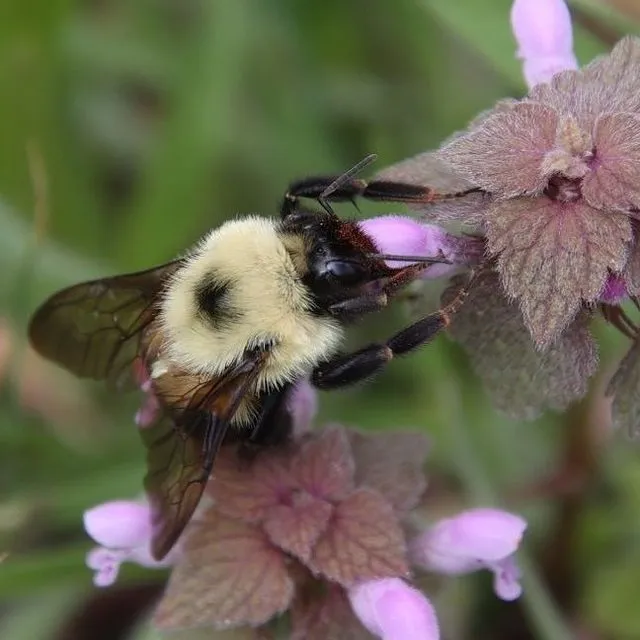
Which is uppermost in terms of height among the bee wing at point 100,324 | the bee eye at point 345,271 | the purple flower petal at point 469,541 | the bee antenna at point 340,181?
the bee wing at point 100,324

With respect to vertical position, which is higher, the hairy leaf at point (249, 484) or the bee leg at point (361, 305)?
the bee leg at point (361, 305)

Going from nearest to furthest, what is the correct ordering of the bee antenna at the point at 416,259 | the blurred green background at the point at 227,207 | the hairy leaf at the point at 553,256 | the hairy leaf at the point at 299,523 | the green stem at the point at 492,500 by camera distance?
the hairy leaf at the point at 553,256 → the bee antenna at the point at 416,259 → the hairy leaf at the point at 299,523 → the green stem at the point at 492,500 → the blurred green background at the point at 227,207

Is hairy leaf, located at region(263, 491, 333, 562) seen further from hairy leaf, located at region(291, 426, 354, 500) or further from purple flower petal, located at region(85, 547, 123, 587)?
purple flower petal, located at region(85, 547, 123, 587)

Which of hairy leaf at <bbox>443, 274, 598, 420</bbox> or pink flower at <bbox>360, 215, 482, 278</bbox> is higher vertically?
pink flower at <bbox>360, 215, 482, 278</bbox>

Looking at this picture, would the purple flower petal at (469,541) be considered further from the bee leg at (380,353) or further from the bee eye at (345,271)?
the bee eye at (345,271)

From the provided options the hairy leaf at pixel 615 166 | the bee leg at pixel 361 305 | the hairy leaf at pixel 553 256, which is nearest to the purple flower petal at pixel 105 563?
Answer: the bee leg at pixel 361 305

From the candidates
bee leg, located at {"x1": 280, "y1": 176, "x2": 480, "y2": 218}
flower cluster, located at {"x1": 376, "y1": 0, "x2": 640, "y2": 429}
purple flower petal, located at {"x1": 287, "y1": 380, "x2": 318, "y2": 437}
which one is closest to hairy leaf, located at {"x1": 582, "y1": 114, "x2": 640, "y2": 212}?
flower cluster, located at {"x1": 376, "y1": 0, "x2": 640, "y2": 429}

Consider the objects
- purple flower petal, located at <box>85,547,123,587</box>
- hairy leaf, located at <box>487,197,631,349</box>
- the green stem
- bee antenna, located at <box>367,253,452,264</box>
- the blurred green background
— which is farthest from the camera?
the blurred green background

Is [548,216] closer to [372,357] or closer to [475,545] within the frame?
[372,357]

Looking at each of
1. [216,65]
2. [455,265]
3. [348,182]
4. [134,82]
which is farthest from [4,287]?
[455,265]

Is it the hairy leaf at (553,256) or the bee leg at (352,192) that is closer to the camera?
the hairy leaf at (553,256)
